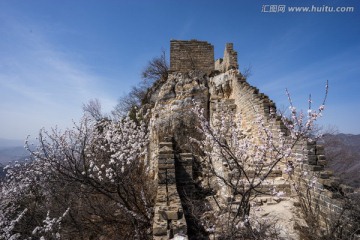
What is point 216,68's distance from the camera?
1320cm

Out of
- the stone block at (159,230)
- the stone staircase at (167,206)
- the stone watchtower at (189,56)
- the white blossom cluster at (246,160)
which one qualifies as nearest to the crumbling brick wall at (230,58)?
the stone watchtower at (189,56)

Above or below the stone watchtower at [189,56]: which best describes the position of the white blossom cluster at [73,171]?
below

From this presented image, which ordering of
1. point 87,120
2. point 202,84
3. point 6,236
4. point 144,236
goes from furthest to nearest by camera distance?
1. point 202,84
2. point 87,120
3. point 6,236
4. point 144,236

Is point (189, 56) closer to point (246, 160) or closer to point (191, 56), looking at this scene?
point (191, 56)

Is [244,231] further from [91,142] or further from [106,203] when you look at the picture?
[91,142]

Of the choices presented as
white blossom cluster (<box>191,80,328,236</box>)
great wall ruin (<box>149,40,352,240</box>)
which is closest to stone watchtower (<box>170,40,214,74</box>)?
great wall ruin (<box>149,40,352,240</box>)

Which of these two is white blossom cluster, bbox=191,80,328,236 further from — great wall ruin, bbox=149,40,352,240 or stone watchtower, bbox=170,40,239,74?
stone watchtower, bbox=170,40,239,74

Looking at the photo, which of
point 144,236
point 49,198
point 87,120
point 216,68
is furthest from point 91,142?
point 216,68

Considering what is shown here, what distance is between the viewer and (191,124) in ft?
32.4

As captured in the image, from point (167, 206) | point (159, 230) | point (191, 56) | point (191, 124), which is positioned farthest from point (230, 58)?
point (159, 230)

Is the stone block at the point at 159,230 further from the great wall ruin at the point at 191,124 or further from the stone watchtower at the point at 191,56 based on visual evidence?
the stone watchtower at the point at 191,56

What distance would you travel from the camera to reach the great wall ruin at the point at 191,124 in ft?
13.5

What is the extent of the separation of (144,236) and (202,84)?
824cm

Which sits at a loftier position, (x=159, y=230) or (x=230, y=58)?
(x=230, y=58)
